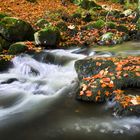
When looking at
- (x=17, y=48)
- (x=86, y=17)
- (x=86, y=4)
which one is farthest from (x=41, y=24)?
(x=86, y=4)

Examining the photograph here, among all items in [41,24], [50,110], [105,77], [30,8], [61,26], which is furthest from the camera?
[30,8]

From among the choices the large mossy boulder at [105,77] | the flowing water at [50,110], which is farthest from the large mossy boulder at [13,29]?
the large mossy boulder at [105,77]

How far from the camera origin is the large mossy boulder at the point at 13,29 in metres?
11.4

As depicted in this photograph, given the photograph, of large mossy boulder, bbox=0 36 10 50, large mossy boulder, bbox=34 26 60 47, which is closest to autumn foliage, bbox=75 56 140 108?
large mossy boulder, bbox=34 26 60 47

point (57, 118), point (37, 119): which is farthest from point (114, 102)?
point (37, 119)

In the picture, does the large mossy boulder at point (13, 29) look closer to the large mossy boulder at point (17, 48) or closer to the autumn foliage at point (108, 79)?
the large mossy boulder at point (17, 48)

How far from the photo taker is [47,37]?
1155 centimetres

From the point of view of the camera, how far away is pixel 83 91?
695 cm

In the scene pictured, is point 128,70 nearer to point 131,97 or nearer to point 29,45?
point 131,97

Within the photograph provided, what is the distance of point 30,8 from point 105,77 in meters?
10.7

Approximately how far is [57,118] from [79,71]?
183cm

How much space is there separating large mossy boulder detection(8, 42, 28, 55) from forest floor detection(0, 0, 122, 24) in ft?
10.8

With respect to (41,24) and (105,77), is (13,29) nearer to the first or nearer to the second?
(41,24)

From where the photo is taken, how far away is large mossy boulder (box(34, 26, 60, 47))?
37.4ft
